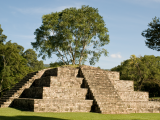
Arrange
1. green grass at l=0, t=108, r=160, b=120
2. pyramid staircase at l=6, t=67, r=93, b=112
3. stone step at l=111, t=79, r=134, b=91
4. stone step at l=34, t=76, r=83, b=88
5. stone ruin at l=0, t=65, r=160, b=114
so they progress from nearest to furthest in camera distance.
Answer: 1. green grass at l=0, t=108, r=160, b=120
2. pyramid staircase at l=6, t=67, r=93, b=112
3. stone ruin at l=0, t=65, r=160, b=114
4. stone step at l=34, t=76, r=83, b=88
5. stone step at l=111, t=79, r=134, b=91

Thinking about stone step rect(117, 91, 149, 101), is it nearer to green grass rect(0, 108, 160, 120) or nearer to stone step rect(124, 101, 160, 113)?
stone step rect(124, 101, 160, 113)

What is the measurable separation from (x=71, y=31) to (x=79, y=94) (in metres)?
14.2

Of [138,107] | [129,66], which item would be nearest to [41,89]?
[138,107]

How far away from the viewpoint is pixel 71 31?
29906 millimetres

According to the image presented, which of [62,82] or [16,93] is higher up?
[62,82]

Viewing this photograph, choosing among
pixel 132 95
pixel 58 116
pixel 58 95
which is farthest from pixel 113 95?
pixel 58 116

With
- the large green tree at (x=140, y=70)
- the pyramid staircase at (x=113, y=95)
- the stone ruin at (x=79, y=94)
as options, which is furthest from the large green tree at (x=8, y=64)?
the large green tree at (x=140, y=70)

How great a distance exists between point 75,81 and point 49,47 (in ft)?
42.2

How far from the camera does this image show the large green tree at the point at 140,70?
4466 centimetres

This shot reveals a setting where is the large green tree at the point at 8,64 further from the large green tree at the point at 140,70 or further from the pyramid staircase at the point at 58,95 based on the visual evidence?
the large green tree at the point at 140,70

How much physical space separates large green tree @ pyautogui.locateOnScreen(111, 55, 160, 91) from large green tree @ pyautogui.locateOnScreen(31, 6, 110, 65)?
1604 cm

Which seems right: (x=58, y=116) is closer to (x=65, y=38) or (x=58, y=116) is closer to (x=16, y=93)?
(x=16, y=93)

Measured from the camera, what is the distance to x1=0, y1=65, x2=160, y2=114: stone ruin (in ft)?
51.0

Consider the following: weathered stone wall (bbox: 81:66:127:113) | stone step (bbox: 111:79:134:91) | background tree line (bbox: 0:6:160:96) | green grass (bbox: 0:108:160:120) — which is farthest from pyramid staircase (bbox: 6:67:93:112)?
background tree line (bbox: 0:6:160:96)
